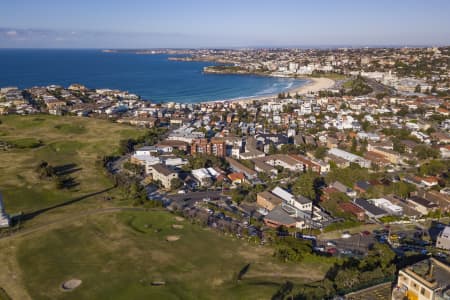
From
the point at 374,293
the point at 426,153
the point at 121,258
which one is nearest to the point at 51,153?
the point at 121,258

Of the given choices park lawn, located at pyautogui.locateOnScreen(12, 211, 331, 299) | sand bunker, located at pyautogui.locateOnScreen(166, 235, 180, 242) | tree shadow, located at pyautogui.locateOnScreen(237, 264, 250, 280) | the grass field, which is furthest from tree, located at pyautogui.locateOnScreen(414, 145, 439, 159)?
sand bunker, located at pyautogui.locateOnScreen(166, 235, 180, 242)

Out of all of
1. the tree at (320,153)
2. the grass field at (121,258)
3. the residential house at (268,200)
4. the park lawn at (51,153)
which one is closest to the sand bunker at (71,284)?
the grass field at (121,258)

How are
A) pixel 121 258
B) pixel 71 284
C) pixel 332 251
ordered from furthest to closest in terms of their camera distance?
pixel 332 251 < pixel 121 258 < pixel 71 284

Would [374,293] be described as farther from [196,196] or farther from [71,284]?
[196,196]

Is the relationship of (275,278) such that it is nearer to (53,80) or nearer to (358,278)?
(358,278)

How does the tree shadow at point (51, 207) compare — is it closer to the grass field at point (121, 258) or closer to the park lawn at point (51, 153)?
the grass field at point (121, 258)

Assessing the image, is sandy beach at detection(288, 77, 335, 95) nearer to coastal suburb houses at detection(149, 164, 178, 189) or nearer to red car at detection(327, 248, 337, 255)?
coastal suburb houses at detection(149, 164, 178, 189)

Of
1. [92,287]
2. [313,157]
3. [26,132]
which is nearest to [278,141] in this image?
[313,157]
